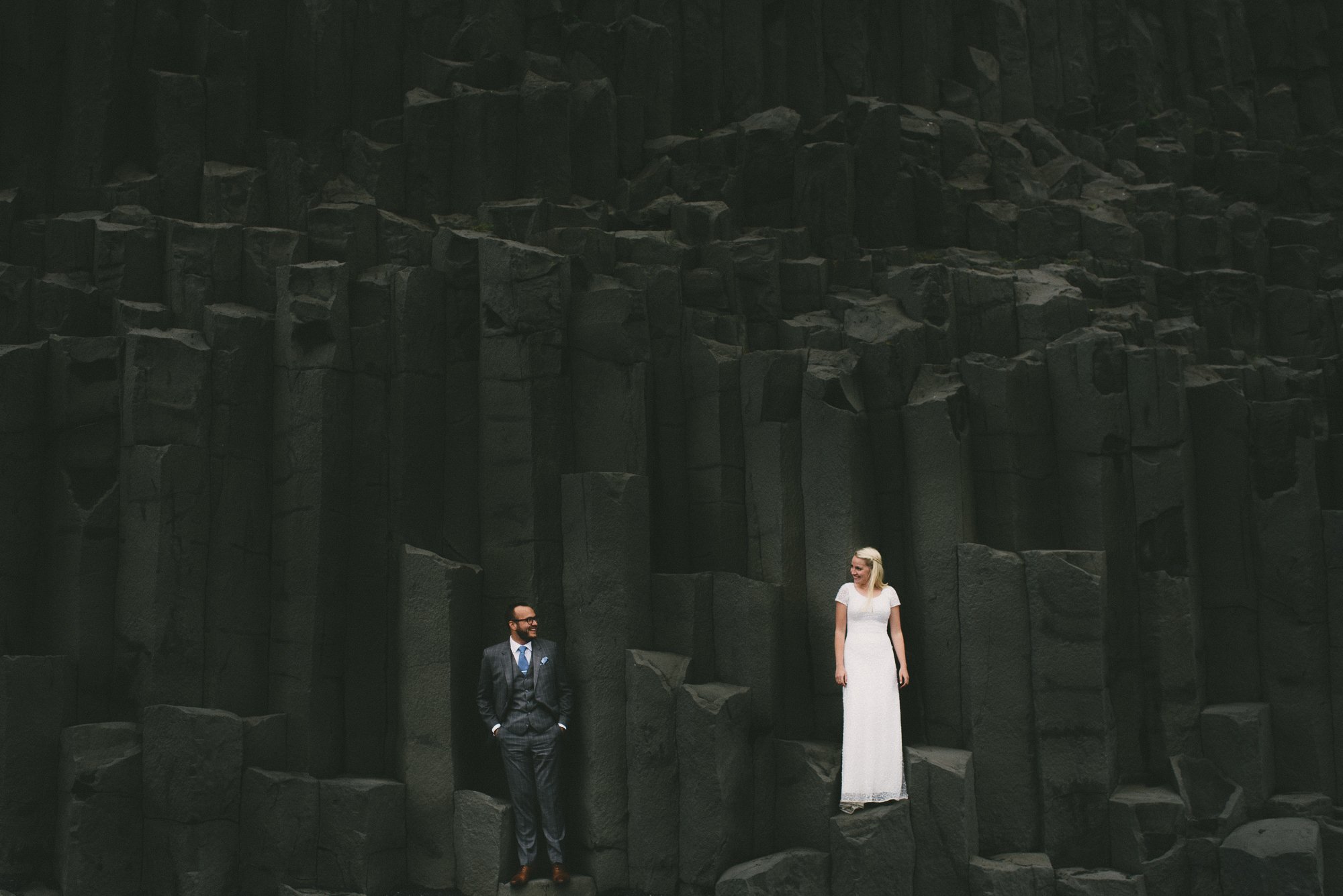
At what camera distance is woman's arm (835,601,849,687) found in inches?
431

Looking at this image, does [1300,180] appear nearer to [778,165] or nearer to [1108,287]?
[1108,287]

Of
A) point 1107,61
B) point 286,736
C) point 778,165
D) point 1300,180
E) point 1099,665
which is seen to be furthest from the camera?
point 1107,61

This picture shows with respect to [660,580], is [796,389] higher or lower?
higher

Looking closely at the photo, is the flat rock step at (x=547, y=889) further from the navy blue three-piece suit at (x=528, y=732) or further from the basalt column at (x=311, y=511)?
the basalt column at (x=311, y=511)

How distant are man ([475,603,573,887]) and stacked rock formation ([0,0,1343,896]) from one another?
29 cm

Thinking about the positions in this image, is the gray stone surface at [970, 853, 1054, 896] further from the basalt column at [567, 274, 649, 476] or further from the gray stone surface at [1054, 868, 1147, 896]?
the basalt column at [567, 274, 649, 476]

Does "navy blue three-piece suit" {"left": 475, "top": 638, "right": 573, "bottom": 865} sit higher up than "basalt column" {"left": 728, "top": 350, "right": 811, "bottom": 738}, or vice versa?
"basalt column" {"left": 728, "top": 350, "right": 811, "bottom": 738}

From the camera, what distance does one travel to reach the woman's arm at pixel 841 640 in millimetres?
10938

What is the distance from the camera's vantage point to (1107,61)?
21.3m

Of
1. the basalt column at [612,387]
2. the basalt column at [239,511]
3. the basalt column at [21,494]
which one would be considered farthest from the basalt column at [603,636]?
the basalt column at [21,494]

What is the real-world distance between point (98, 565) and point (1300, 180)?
55.3ft

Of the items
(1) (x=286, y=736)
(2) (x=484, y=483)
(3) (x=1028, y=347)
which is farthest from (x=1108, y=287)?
(1) (x=286, y=736)

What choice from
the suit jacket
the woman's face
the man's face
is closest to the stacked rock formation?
the suit jacket

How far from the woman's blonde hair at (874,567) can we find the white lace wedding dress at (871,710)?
0.06m
